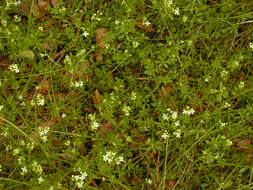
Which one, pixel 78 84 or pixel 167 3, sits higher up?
pixel 167 3

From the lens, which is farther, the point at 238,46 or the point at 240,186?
the point at 238,46

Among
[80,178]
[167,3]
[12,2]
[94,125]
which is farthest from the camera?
[12,2]

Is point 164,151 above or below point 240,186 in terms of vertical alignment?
above

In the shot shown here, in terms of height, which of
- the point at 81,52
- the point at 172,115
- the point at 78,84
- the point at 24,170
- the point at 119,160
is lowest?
the point at 24,170

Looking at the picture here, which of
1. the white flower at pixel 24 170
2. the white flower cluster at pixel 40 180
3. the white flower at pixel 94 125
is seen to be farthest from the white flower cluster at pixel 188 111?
the white flower at pixel 24 170

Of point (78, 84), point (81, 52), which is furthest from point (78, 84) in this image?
point (81, 52)

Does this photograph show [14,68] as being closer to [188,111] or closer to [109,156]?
[109,156]

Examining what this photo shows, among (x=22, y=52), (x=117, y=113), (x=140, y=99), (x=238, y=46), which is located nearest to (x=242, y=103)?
(x=238, y=46)

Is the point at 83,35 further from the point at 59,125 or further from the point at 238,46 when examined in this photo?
the point at 238,46
